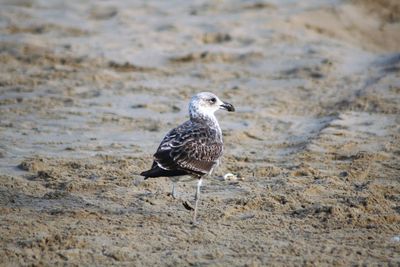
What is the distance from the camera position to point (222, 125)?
9914 mm

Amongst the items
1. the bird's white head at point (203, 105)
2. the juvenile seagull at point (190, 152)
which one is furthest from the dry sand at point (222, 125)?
the bird's white head at point (203, 105)

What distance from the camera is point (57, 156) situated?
8477 mm

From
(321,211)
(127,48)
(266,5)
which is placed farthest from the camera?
(266,5)

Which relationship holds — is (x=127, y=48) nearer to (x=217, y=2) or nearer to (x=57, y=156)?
(x=217, y=2)

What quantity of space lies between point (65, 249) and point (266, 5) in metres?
9.98

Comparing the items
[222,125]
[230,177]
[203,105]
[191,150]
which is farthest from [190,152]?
[222,125]

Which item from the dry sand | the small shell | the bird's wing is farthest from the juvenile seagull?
the small shell

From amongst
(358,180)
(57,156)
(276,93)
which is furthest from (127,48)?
(358,180)

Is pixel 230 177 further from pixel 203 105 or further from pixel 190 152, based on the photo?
pixel 190 152

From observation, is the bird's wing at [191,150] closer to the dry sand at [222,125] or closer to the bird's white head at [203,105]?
the bird's white head at [203,105]

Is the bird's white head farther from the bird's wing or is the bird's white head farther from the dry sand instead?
the dry sand

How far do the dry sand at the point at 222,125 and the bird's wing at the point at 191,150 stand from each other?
0.49 metres

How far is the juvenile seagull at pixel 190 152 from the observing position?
658cm

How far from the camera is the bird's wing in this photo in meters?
6.62
